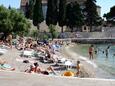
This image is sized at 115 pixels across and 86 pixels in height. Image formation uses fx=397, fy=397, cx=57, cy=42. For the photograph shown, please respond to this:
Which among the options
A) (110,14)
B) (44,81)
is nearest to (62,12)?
(110,14)

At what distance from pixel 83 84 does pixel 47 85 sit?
0.86m

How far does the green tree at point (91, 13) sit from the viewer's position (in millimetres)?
85312

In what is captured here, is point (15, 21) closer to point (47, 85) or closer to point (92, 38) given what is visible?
point (92, 38)

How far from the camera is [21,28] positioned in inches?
2184

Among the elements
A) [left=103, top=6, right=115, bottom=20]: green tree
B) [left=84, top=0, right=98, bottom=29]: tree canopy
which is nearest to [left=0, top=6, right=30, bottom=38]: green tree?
[left=84, top=0, right=98, bottom=29]: tree canopy

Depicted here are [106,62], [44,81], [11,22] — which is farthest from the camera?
[11,22]

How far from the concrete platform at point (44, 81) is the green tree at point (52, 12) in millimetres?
67488

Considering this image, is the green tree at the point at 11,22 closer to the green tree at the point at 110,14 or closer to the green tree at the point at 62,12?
the green tree at the point at 62,12

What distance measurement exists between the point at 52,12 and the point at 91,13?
1178cm

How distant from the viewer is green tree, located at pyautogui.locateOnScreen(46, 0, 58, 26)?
253 ft

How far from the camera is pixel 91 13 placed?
280 feet

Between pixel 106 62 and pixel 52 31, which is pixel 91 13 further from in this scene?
pixel 106 62

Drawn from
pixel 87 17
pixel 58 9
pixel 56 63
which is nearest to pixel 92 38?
pixel 87 17

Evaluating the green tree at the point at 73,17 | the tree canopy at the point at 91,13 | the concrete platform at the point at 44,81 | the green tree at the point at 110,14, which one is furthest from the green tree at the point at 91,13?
the concrete platform at the point at 44,81
